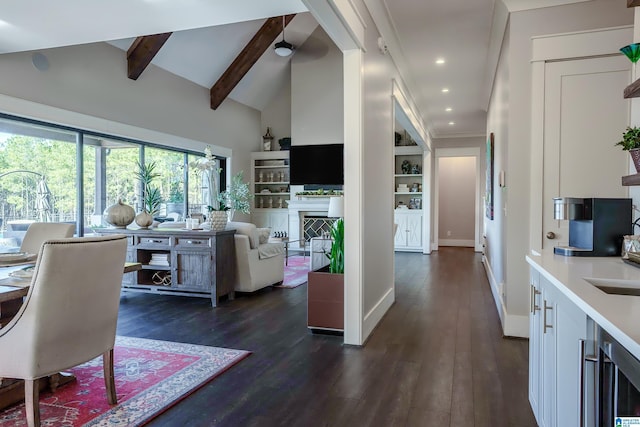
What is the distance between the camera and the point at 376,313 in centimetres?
368

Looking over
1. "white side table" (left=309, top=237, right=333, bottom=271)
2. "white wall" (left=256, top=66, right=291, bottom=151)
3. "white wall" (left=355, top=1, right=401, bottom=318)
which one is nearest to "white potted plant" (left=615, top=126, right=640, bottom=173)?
"white wall" (left=355, top=1, right=401, bottom=318)

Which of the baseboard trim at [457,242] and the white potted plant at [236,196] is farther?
the baseboard trim at [457,242]

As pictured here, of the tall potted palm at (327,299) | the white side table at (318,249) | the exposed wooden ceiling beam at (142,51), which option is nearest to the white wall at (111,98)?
the exposed wooden ceiling beam at (142,51)

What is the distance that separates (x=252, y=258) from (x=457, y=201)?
7.57m

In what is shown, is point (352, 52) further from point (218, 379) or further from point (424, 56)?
point (218, 379)

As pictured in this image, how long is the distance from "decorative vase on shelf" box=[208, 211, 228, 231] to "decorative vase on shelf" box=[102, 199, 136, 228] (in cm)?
103

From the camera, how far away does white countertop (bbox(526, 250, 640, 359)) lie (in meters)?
0.89

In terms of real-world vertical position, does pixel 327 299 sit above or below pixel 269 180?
below

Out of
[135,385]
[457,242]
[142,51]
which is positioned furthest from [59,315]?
[457,242]

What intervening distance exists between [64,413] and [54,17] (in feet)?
11.0

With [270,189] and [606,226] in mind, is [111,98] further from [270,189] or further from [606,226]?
[606,226]

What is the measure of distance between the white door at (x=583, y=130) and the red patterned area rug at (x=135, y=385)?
282 cm

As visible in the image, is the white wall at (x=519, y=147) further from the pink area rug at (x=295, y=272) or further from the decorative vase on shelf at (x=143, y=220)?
the decorative vase on shelf at (x=143, y=220)

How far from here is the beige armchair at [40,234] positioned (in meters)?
3.03
